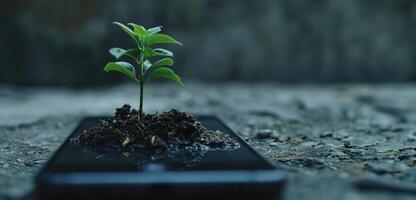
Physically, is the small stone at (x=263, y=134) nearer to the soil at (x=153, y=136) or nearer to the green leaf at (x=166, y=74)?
the soil at (x=153, y=136)

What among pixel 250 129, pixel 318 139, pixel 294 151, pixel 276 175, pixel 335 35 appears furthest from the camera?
pixel 335 35

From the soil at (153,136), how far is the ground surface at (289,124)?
160mm

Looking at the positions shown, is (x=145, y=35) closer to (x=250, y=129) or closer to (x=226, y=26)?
(x=250, y=129)

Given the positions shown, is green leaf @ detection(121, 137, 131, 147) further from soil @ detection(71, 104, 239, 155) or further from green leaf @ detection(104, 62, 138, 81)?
green leaf @ detection(104, 62, 138, 81)

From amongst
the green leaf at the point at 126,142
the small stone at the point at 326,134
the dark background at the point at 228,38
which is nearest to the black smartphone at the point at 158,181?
the green leaf at the point at 126,142

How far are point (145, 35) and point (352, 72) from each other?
9.92 ft

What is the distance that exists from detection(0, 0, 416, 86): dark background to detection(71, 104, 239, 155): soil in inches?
95.4

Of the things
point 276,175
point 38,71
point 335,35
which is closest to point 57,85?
point 38,71

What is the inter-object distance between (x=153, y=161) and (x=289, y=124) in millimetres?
1097

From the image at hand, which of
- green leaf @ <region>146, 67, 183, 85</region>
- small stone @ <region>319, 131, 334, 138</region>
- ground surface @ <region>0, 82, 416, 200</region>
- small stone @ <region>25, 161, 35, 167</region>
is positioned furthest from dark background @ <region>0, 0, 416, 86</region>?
green leaf @ <region>146, 67, 183, 85</region>

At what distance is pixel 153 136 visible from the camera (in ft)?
3.93

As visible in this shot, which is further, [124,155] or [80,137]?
[80,137]

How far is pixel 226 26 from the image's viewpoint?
12.7ft

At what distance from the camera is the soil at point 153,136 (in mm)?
1189
